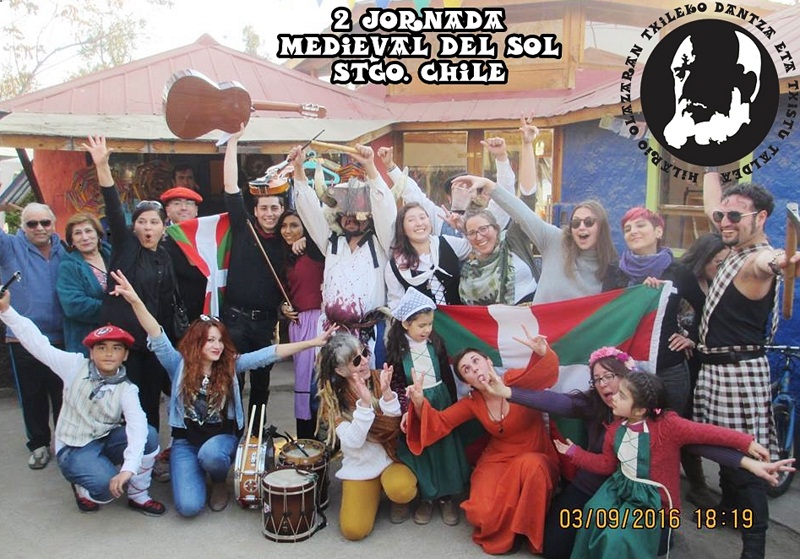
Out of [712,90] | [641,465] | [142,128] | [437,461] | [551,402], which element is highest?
[142,128]

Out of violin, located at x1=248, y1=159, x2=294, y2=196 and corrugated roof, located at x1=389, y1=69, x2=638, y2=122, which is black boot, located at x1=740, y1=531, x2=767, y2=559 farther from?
corrugated roof, located at x1=389, y1=69, x2=638, y2=122

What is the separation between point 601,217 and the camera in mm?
4074

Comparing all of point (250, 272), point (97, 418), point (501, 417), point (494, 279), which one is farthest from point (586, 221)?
point (97, 418)

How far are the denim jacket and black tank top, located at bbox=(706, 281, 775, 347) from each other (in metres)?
2.62

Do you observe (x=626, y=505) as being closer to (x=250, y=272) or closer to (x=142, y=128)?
(x=250, y=272)

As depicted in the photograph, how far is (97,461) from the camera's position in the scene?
4.11 m

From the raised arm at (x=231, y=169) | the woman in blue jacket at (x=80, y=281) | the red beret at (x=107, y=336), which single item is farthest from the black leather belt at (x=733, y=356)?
the woman in blue jacket at (x=80, y=281)

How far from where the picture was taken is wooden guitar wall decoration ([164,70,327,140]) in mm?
4910

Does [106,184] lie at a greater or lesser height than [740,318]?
greater

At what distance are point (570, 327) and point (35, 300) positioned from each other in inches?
143


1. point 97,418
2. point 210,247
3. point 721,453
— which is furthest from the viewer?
point 210,247

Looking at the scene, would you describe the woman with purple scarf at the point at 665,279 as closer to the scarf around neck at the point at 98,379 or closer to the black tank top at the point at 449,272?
the black tank top at the point at 449,272

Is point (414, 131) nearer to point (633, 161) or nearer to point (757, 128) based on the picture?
point (633, 161)

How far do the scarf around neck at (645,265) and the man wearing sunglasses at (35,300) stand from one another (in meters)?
3.86
